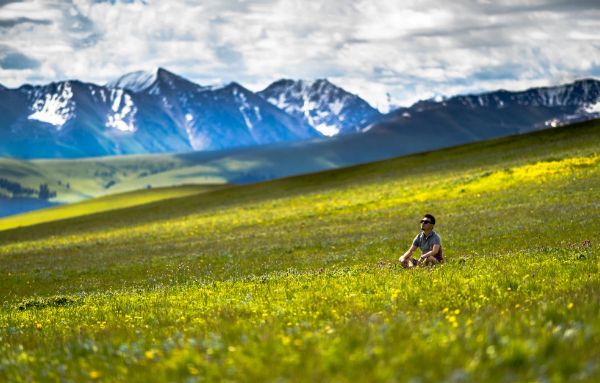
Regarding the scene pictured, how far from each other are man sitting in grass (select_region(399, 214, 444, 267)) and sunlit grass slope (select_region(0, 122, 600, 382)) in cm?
92

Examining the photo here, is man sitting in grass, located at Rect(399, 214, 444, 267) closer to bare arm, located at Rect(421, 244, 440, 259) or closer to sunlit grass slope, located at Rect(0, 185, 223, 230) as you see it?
bare arm, located at Rect(421, 244, 440, 259)

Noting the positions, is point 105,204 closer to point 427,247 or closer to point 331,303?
point 427,247

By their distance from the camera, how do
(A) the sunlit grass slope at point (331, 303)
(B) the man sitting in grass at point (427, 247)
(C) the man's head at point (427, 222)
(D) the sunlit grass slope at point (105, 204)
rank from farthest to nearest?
(D) the sunlit grass slope at point (105, 204) < (B) the man sitting in grass at point (427, 247) < (C) the man's head at point (427, 222) < (A) the sunlit grass slope at point (331, 303)

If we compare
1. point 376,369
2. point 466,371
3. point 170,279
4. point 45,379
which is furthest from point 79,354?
point 170,279

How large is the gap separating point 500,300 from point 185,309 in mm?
7433

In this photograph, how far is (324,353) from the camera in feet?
25.3

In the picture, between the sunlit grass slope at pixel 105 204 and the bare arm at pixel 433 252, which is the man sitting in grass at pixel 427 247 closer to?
the bare arm at pixel 433 252

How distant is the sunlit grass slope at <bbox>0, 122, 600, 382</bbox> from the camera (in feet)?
24.6

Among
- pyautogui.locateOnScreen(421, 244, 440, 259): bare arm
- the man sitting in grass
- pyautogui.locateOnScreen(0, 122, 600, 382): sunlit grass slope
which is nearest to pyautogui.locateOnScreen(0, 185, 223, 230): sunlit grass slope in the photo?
pyautogui.locateOnScreen(0, 122, 600, 382): sunlit grass slope

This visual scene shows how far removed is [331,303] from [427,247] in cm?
916

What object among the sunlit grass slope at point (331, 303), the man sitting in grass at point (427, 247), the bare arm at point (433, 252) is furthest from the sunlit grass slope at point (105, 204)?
the bare arm at point (433, 252)

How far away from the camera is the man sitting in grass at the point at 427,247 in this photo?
22.4 meters

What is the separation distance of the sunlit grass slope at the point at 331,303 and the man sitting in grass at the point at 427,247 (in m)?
0.92

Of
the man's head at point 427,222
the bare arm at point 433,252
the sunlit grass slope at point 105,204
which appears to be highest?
the man's head at point 427,222
